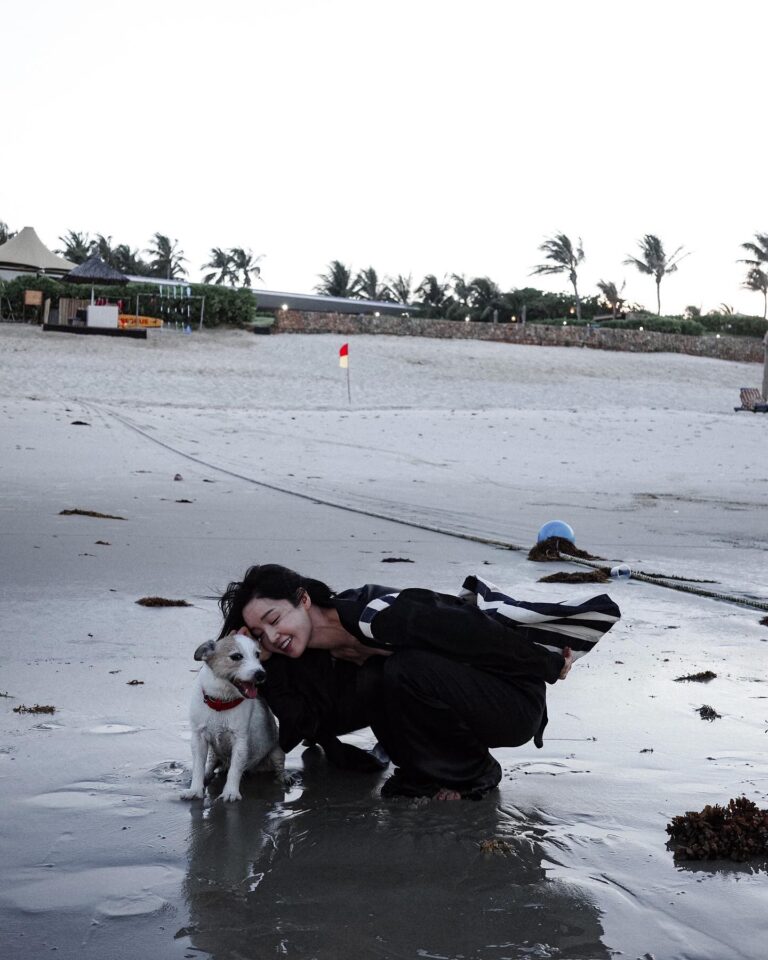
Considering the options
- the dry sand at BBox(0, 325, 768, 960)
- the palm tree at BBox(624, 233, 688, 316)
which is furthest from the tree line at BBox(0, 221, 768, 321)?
the dry sand at BBox(0, 325, 768, 960)

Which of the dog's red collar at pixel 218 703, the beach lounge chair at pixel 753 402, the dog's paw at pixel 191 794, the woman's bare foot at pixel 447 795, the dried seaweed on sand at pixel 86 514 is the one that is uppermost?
the beach lounge chair at pixel 753 402

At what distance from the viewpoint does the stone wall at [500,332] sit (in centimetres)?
4744

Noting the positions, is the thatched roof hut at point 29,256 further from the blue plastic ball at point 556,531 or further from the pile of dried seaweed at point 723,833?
the pile of dried seaweed at point 723,833

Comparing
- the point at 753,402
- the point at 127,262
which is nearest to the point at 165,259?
the point at 127,262

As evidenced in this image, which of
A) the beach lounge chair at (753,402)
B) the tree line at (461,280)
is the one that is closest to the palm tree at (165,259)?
the tree line at (461,280)

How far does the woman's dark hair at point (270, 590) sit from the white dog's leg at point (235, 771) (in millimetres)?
382

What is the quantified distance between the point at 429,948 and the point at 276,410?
21.6 m

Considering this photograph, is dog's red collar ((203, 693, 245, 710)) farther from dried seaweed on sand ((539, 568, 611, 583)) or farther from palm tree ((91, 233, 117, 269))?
palm tree ((91, 233, 117, 269))

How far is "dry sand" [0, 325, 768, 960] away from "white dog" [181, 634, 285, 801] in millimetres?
117

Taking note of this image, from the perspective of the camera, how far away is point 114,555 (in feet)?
24.6

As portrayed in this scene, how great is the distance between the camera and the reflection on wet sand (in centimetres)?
253

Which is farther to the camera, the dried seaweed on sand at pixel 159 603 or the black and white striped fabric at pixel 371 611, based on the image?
the dried seaweed on sand at pixel 159 603

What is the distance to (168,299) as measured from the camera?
1726 inches

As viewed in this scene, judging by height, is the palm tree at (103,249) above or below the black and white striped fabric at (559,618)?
above
